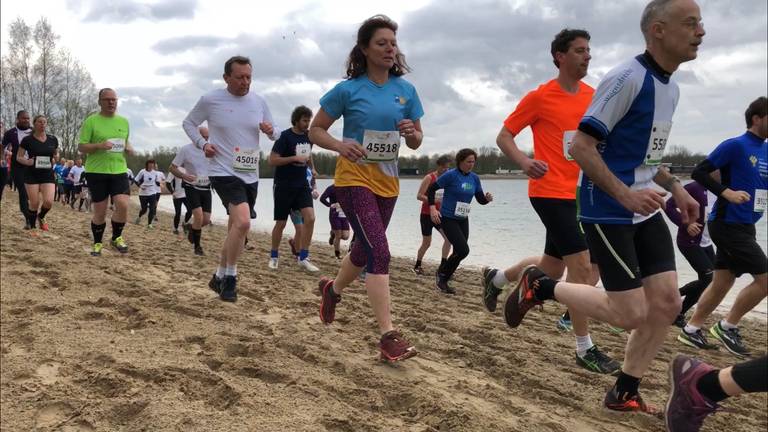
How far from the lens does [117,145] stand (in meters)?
7.39

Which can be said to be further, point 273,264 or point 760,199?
point 273,264

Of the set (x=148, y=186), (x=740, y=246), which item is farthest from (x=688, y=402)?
(x=148, y=186)

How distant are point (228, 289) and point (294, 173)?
2.80 metres

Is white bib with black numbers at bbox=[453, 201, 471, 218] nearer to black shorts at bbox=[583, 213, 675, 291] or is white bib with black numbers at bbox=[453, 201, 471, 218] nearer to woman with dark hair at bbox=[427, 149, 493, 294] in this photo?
woman with dark hair at bbox=[427, 149, 493, 294]

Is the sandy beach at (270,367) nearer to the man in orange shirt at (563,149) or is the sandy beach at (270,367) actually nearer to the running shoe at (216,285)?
the running shoe at (216,285)

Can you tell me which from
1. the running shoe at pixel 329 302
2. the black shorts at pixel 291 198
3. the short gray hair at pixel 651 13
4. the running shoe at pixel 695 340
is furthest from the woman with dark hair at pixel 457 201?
the short gray hair at pixel 651 13

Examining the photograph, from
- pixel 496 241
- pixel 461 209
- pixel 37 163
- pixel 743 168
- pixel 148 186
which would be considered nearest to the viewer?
pixel 743 168

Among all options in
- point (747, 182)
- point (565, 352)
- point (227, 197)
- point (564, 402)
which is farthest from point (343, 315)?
point (747, 182)

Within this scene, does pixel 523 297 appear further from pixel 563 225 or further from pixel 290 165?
pixel 290 165

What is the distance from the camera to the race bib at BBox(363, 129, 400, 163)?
371 cm

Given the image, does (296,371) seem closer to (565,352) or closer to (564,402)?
(564,402)

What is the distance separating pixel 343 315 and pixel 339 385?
1.84 meters

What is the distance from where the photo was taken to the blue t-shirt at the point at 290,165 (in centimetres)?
772

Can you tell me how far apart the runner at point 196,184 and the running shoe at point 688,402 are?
27.4 ft
